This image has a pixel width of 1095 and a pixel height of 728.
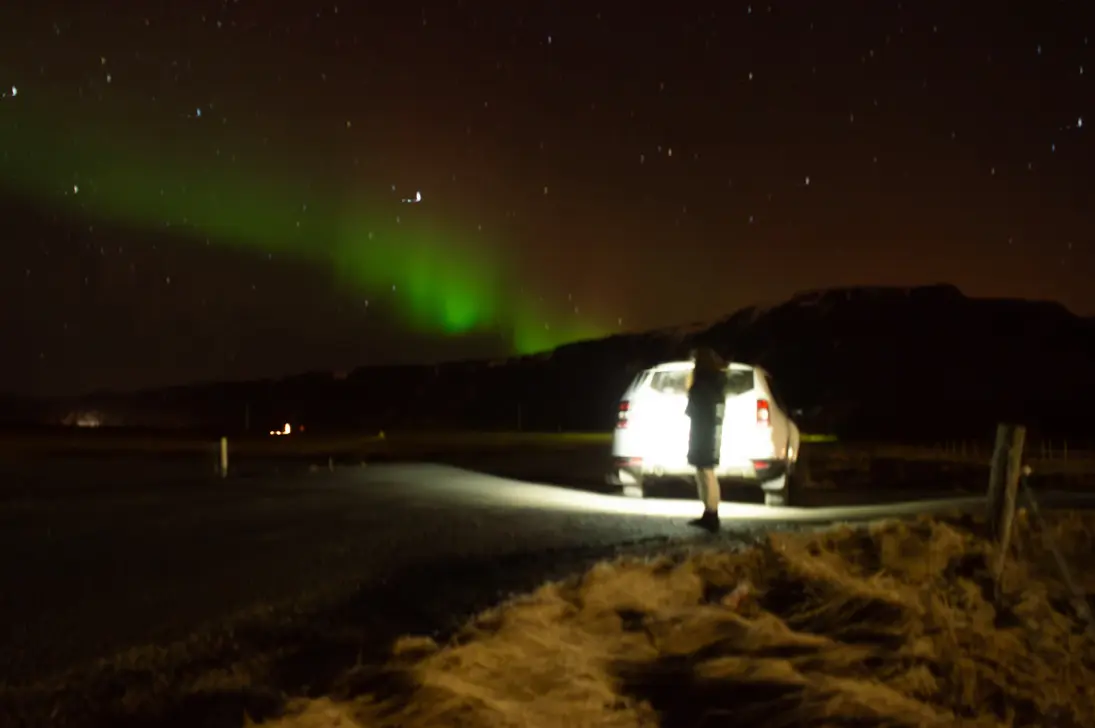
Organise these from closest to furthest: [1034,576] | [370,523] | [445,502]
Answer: [1034,576] → [370,523] → [445,502]

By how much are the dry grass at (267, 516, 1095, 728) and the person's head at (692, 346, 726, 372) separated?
1.98 m

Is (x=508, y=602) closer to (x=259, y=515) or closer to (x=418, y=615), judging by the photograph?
(x=418, y=615)

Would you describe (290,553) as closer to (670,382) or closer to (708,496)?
(708,496)

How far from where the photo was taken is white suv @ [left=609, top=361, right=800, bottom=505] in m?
12.9

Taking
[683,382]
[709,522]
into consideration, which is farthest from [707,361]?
[683,382]

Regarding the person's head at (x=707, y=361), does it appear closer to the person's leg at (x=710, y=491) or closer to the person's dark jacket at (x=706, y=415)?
the person's dark jacket at (x=706, y=415)

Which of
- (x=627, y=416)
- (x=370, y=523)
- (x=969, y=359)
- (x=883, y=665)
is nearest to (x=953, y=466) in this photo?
(x=627, y=416)

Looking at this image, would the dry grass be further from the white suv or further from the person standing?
the white suv

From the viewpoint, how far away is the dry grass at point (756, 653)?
5.89m

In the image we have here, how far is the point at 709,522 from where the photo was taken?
1129 cm

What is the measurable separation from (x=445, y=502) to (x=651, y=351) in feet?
497

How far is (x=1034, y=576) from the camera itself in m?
10.6

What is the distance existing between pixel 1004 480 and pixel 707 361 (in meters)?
2.89

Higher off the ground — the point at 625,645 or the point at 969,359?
the point at 969,359
